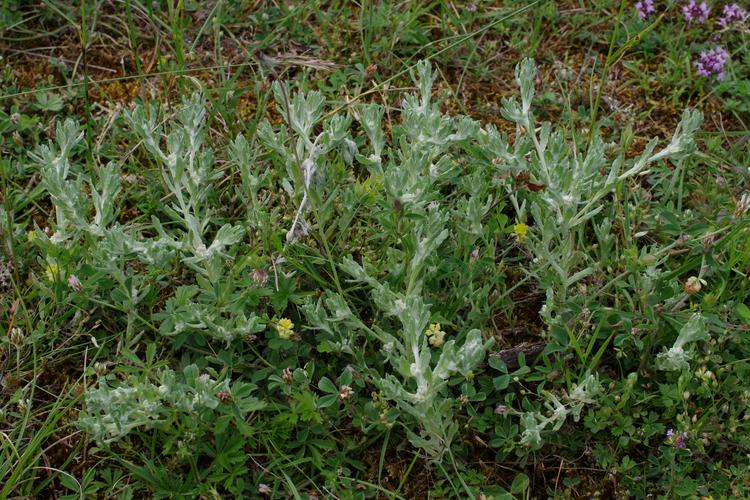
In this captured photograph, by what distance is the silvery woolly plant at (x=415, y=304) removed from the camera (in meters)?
2.45

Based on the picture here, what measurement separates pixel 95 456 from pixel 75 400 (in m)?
0.20

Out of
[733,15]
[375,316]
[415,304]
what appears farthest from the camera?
[733,15]

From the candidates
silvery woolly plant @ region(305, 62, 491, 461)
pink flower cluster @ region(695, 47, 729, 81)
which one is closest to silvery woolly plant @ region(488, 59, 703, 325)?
silvery woolly plant @ region(305, 62, 491, 461)

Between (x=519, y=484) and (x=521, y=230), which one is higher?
(x=521, y=230)

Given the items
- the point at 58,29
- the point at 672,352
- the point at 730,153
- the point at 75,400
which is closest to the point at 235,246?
the point at 75,400

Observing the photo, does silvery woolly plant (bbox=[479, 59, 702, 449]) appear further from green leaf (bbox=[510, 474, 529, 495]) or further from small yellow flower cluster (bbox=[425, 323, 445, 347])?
small yellow flower cluster (bbox=[425, 323, 445, 347])

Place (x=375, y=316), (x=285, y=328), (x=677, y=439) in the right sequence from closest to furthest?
(x=677, y=439), (x=285, y=328), (x=375, y=316)

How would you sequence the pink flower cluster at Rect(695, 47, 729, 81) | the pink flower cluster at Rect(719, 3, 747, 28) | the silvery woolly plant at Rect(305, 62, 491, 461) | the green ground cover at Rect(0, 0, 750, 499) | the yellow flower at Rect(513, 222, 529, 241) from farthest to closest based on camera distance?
the pink flower cluster at Rect(719, 3, 747, 28) < the pink flower cluster at Rect(695, 47, 729, 81) < the yellow flower at Rect(513, 222, 529, 241) < the green ground cover at Rect(0, 0, 750, 499) < the silvery woolly plant at Rect(305, 62, 491, 461)

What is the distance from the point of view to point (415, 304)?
2459 millimetres

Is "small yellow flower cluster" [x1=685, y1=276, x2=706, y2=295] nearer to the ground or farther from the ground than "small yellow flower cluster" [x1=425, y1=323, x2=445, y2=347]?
farther from the ground

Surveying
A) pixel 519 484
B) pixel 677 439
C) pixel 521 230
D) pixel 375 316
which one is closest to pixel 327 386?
pixel 375 316

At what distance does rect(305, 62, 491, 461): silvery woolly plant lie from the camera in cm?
245

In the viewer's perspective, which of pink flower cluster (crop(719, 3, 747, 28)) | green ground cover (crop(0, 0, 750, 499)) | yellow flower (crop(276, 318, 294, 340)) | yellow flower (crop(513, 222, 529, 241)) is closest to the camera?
green ground cover (crop(0, 0, 750, 499))

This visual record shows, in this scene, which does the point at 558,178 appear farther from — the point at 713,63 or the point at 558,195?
the point at 713,63
